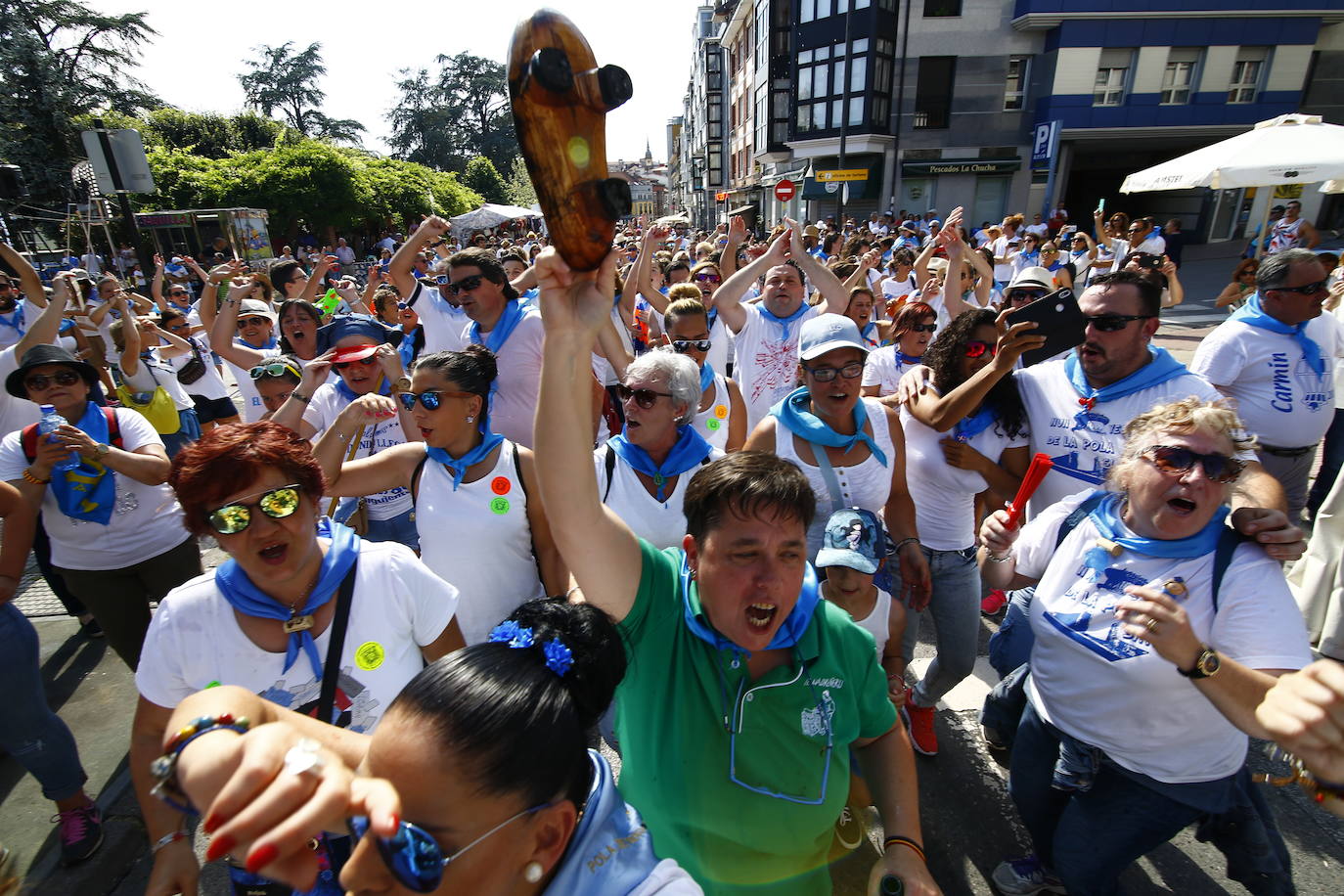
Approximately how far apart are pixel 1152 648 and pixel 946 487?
54.9 inches

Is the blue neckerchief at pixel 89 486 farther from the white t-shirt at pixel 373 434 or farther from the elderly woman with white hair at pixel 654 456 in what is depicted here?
the elderly woman with white hair at pixel 654 456

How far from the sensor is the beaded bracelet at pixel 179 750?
1.02 m

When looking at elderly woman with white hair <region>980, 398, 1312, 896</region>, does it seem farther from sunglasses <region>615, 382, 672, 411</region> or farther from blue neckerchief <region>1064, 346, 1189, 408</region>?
sunglasses <region>615, 382, 672, 411</region>

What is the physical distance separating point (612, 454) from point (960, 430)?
Result: 1.70m

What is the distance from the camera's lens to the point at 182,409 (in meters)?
5.42

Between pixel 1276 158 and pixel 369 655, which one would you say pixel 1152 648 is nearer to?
pixel 369 655

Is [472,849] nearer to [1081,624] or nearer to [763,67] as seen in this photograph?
[1081,624]

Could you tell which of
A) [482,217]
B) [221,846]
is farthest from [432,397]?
[482,217]

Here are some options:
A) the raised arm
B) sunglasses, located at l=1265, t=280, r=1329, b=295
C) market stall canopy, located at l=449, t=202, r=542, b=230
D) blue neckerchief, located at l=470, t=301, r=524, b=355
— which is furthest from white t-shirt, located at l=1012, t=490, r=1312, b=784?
market stall canopy, located at l=449, t=202, r=542, b=230

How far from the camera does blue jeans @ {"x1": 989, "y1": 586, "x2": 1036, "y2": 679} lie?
259cm

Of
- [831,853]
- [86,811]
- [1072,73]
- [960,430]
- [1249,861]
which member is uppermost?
[1072,73]

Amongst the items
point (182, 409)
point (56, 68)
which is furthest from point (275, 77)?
point (182, 409)

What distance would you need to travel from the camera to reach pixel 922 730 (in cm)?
320

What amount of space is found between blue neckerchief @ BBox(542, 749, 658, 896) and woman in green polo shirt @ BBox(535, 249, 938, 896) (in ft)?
1.10
